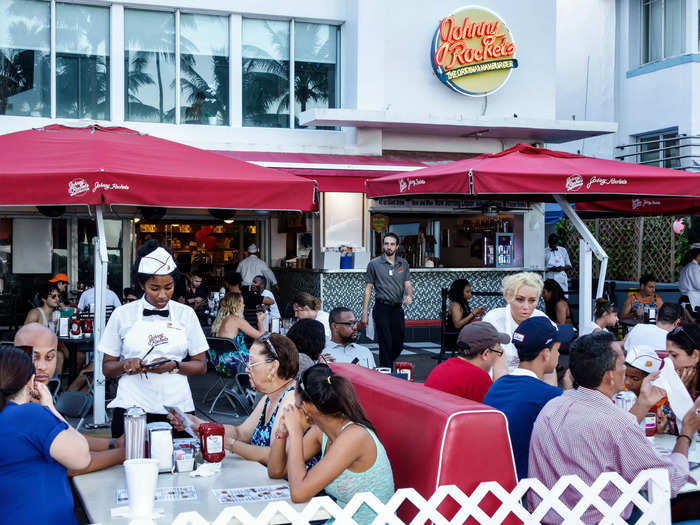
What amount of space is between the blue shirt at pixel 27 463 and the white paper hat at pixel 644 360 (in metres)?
3.67

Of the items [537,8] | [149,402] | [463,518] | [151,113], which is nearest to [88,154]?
[149,402]

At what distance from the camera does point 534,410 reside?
4.52 m

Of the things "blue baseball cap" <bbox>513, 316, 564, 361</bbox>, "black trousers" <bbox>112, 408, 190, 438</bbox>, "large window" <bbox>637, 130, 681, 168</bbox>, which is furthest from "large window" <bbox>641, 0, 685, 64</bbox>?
"black trousers" <bbox>112, 408, 190, 438</bbox>

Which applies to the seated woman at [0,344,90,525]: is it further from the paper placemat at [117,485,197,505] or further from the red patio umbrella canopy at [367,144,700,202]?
the red patio umbrella canopy at [367,144,700,202]

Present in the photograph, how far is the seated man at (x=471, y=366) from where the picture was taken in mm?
5262

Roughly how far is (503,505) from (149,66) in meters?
12.0

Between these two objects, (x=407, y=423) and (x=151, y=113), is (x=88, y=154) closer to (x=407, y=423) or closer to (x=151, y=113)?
(x=407, y=423)

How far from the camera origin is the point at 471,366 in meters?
5.33

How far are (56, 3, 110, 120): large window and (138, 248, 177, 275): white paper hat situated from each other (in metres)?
9.45

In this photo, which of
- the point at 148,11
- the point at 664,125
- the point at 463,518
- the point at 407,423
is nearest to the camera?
the point at 463,518

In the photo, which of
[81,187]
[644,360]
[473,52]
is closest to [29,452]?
[81,187]

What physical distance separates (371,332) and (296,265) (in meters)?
5.09

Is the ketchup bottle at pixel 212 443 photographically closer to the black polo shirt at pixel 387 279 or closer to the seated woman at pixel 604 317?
the seated woman at pixel 604 317

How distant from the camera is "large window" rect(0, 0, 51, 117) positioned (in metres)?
13.3
